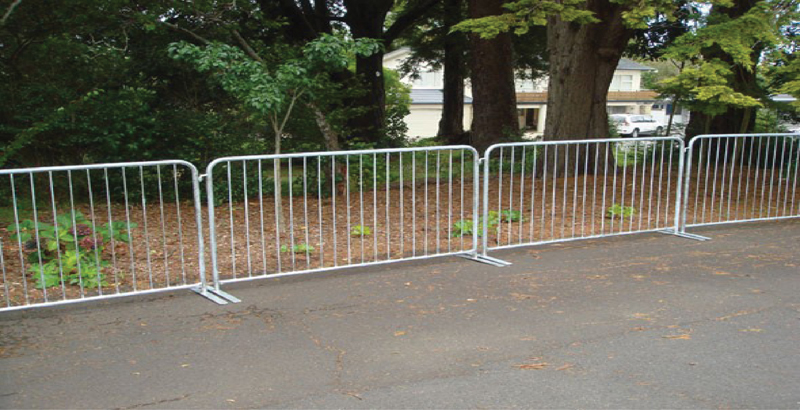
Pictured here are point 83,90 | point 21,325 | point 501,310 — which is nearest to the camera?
point 21,325

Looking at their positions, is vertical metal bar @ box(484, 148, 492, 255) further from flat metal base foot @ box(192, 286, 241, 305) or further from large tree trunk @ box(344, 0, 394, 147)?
large tree trunk @ box(344, 0, 394, 147)

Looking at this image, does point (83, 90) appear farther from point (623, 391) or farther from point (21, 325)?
point (623, 391)

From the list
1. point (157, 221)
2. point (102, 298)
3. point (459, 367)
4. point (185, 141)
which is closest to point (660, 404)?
point (459, 367)

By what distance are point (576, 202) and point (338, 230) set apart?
3.86 m

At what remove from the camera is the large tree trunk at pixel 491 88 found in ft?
59.7

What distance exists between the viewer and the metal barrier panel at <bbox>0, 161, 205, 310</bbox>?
623cm

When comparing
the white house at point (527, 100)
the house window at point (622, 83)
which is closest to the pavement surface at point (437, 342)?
the white house at point (527, 100)

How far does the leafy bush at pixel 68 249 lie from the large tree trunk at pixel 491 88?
12.3 metres

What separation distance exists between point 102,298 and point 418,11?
18.9m

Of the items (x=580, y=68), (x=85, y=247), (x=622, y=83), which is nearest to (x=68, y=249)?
(x=85, y=247)

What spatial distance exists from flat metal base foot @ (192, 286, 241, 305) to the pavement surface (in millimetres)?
98

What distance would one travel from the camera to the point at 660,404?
4078 mm

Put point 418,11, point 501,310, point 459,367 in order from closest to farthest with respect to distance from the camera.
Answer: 1. point 459,367
2. point 501,310
3. point 418,11

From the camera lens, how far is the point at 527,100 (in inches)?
2505
